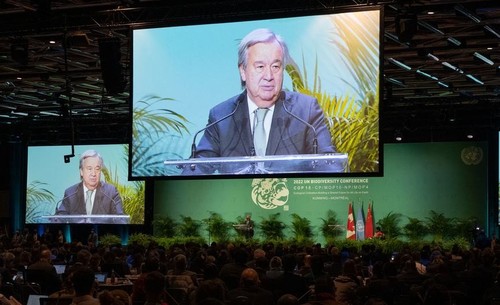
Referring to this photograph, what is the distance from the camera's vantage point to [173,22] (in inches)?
566

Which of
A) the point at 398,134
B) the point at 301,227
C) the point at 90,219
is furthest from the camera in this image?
the point at 398,134

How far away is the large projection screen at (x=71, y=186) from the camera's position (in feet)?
94.6

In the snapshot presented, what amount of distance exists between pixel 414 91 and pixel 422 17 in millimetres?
9984

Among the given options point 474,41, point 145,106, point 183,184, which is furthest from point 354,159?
point 183,184

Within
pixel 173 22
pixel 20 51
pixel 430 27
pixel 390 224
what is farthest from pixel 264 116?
pixel 390 224

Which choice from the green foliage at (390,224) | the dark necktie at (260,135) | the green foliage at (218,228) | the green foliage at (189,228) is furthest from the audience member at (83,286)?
the green foliage at (189,228)

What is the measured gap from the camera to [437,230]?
28.3 m

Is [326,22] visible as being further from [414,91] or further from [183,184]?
[183,184]

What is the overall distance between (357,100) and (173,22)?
11.2 ft

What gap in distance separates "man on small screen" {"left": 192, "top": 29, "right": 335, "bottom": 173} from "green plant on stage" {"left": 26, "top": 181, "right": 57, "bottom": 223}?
18026 millimetres

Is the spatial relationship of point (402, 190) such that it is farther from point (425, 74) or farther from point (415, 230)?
point (425, 74)

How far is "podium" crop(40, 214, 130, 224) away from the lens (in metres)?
27.4

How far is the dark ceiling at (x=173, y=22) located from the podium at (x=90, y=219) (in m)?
3.42

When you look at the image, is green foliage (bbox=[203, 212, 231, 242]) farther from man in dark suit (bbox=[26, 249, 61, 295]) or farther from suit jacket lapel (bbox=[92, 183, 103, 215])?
man in dark suit (bbox=[26, 249, 61, 295])
